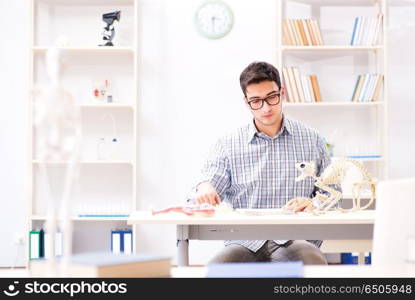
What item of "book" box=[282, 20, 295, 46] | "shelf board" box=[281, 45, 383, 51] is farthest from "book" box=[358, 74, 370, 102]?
"book" box=[282, 20, 295, 46]

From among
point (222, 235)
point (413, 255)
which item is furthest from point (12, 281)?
point (222, 235)

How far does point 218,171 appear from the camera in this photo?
2896mm

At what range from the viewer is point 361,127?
16.4 ft

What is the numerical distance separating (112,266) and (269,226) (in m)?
1.49

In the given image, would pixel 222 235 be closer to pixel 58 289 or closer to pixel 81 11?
pixel 58 289

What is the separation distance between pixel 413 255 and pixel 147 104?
3934 mm

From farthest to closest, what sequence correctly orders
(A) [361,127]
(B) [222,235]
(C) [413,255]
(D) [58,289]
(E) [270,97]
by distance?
(A) [361,127]
(E) [270,97]
(B) [222,235]
(C) [413,255]
(D) [58,289]

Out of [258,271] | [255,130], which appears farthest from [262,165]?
[258,271]

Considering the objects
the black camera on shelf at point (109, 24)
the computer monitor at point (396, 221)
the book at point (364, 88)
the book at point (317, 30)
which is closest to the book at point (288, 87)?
the book at point (317, 30)

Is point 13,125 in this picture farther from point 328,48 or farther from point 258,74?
point 258,74

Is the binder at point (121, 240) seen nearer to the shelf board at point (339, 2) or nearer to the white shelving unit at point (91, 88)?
the white shelving unit at point (91, 88)

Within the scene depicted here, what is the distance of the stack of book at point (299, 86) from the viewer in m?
4.71

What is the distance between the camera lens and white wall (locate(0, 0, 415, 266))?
5.02 m

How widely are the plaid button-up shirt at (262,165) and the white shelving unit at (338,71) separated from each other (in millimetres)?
2050
